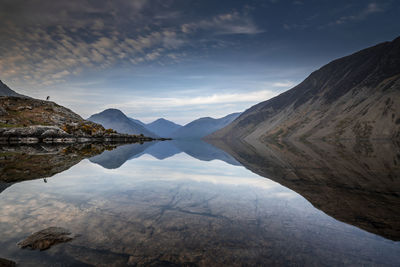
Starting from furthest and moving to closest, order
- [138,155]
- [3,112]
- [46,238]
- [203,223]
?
[3,112], [138,155], [203,223], [46,238]

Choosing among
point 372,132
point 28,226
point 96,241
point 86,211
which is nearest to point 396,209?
point 96,241

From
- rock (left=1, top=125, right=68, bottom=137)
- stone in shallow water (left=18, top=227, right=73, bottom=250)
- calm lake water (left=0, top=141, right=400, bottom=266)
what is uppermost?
rock (left=1, top=125, right=68, bottom=137)

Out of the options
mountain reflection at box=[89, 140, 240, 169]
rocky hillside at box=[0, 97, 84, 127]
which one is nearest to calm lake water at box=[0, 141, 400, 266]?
mountain reflection at box=[89, 140, 240, 169]

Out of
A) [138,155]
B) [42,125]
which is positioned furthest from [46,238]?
[42,125]

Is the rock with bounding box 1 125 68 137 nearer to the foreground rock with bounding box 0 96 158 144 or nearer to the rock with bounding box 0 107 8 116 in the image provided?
the foreground rock with bounding box 0 96 158 144

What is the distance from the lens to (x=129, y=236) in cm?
850

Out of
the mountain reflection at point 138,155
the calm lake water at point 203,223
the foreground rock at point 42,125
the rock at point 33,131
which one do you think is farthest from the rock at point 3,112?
the calm lake water at point 203,223

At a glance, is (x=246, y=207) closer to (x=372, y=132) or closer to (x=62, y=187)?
(x=62, y=187)

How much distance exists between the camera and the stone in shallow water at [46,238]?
7.41 meters

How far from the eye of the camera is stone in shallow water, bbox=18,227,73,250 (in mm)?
7414

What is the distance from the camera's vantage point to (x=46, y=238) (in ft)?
25.5

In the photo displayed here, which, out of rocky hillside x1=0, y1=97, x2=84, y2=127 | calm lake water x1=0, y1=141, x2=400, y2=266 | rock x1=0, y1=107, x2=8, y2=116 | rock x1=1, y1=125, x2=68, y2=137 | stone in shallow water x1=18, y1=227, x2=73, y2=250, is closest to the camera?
calm lake water x1=0, y1=141, x2=400, y2=266

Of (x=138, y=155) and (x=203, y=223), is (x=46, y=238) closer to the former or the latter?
(x=203, y=223)

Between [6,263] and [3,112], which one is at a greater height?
[3,112]
